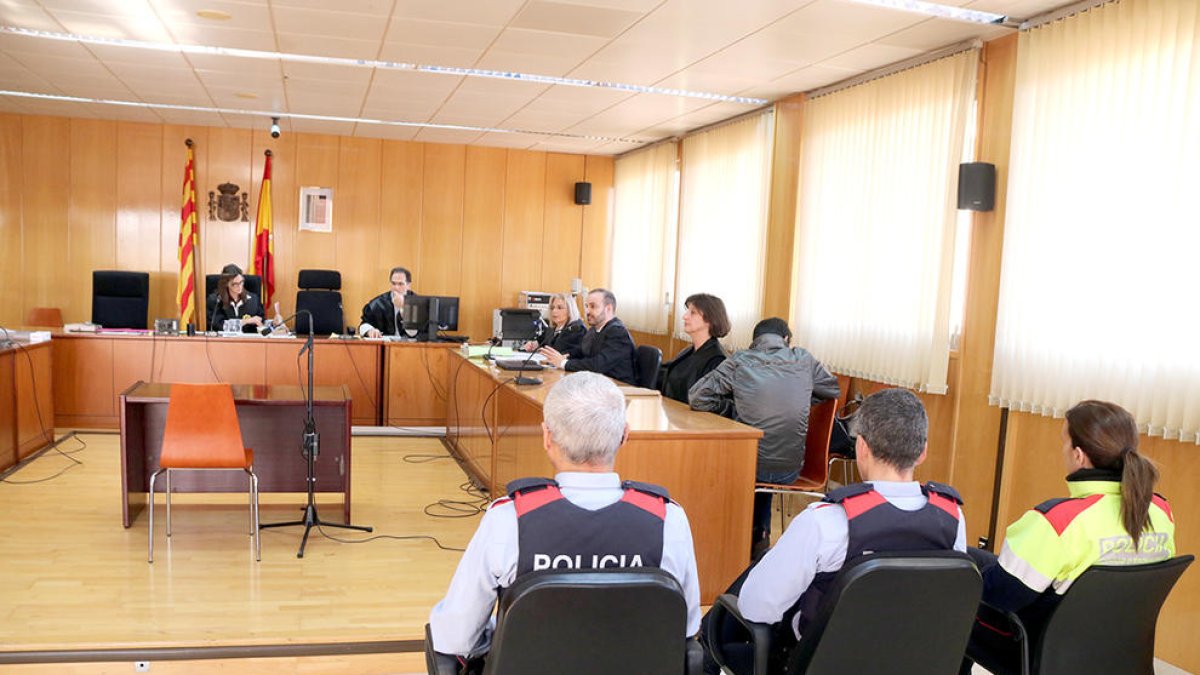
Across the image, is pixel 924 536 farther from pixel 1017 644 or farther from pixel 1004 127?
pixel 1004 127

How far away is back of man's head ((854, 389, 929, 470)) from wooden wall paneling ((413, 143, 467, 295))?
8824 mm

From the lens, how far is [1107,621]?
213cm

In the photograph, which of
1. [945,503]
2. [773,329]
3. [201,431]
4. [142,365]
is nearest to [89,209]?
[142,365]

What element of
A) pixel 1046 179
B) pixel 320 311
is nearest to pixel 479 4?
pixel 1046 179

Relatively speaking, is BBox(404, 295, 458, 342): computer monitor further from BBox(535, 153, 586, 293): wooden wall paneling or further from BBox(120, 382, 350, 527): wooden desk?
BBox(535, 153, 586, 293): wooden wall paneling

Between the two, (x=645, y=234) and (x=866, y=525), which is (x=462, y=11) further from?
(x=645, y=234)

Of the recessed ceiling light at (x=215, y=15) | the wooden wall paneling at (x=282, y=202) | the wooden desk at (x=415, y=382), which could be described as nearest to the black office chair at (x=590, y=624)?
the recessed ceiling light at (x=215, y=15)

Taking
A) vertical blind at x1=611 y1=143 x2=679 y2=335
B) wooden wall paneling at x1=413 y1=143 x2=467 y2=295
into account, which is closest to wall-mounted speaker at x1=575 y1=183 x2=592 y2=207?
vertical blind at x1=611 y1=143 x2=679 y2=335

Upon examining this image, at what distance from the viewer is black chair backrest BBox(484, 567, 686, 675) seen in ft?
5.27

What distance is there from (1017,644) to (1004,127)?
3239 mm

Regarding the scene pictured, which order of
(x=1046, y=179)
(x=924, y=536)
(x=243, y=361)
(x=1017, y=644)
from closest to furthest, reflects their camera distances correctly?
(x=924, y=536) → (x=1017, y=644) → (x=1046, y=179) → (x=243, y=361)

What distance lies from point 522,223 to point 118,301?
4525 mm

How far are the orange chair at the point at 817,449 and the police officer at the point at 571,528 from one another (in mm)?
2534

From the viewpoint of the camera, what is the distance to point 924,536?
2.05 metres
